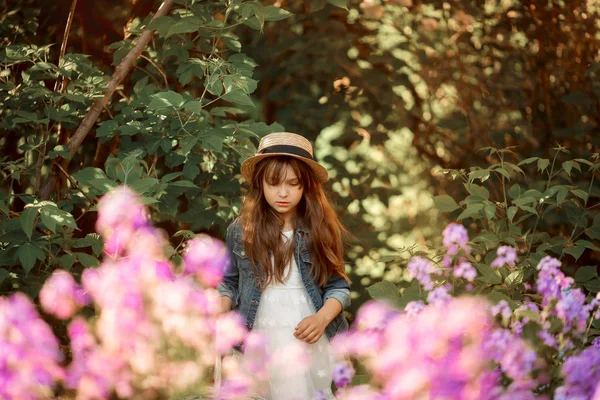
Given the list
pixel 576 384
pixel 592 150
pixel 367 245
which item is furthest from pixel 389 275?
pixel 576 384

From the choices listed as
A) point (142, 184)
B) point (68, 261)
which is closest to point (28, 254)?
point (68, 261)

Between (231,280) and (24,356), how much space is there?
34.5 inches

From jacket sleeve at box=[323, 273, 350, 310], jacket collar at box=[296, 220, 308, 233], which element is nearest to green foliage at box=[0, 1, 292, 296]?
jacket collar at box=[296, 220, 308, 233]

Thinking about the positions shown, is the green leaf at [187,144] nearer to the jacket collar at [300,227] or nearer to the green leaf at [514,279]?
the jacket collar at [300,227]

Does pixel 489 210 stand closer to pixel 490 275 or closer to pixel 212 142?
pixel 490 275

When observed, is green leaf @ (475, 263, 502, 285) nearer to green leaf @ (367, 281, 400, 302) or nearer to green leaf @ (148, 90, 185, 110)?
green leaf @ (367, 281, 400, 302)

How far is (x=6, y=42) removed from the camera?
288 cm

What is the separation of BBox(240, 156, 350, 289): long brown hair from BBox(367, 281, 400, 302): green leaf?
11cm

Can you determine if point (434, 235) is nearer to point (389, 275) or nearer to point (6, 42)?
point (389, 275)

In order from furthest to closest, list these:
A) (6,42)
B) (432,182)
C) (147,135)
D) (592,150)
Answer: (432,182), (592,150), (6,42), (147,135)

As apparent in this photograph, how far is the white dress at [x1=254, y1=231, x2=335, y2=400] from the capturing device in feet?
6.57

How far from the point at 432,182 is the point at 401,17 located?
830 millimetres

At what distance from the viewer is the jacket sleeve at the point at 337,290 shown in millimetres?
2031

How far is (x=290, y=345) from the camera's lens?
202 centimetres
